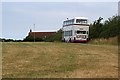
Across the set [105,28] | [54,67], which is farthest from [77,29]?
[54,67]

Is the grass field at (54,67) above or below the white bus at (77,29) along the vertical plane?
below

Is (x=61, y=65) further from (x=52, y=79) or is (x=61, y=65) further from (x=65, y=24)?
(x=65, y=24)

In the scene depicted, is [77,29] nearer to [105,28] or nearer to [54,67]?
[105,28]

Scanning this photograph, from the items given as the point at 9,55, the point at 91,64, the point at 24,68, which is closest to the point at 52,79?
the point at 24,68

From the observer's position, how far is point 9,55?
65.7 ft

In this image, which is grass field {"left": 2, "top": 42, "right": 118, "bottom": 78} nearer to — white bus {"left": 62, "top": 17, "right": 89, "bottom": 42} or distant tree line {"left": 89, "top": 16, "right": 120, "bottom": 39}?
white bus {"left": 62, "top": 17, "right": 89, "bottom": 42}

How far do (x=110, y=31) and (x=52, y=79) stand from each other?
40572 mm

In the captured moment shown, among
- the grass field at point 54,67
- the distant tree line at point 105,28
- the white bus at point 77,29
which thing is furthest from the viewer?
the distant tree line at point 105,28

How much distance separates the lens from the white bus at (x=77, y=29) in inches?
1897

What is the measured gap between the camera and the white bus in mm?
48188

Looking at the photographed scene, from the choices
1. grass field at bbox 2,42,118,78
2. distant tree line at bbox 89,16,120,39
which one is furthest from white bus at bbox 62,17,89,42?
grass field at bbox 2,42,118,78

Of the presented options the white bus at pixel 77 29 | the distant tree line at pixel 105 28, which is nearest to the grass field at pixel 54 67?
the white bus at pixel 77 29

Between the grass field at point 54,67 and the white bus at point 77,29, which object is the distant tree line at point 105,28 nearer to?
the white bus at point 77,29

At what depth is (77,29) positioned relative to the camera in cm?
4825
